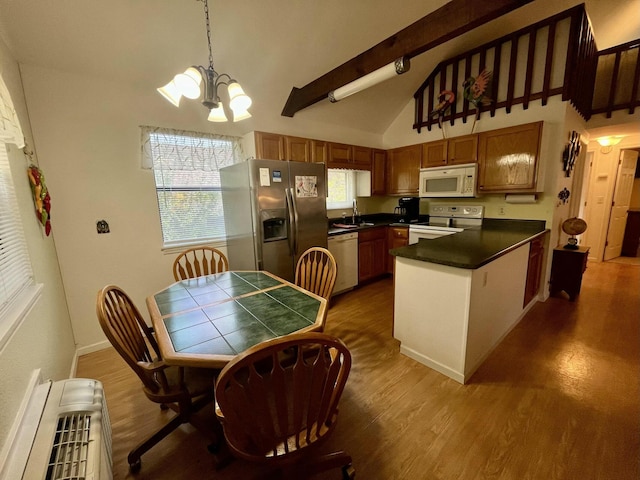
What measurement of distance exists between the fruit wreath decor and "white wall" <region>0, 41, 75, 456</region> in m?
0.03

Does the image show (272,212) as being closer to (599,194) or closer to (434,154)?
(434,154)

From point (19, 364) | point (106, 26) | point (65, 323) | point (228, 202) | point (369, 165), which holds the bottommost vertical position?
point (65, 323)

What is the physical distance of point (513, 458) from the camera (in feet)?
4.38

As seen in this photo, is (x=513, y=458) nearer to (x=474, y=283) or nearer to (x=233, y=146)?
(x=474, y=283)

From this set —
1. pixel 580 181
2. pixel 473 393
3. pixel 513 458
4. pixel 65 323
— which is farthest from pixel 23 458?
pixel 580 181

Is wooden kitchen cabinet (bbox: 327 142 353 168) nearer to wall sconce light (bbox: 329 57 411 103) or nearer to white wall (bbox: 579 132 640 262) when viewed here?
wall sconce light (bbox: 329 57 411 103)

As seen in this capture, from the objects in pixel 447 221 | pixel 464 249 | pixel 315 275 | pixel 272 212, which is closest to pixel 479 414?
pixel 464 249

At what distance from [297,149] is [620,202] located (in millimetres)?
5915

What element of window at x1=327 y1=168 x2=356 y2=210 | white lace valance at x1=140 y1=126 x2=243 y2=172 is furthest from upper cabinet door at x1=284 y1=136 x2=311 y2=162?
window at x1=327 y1=168 x2=356 y2=210

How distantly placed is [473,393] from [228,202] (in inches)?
111

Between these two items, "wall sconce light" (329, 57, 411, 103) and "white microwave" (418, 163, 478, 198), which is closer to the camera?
"wall sconce light" (329, 57, 411, 103)

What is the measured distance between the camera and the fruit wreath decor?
1.80 meters

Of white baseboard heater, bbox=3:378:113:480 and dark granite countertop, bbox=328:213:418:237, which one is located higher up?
dark granite countertop, bbox=328:213:418:237

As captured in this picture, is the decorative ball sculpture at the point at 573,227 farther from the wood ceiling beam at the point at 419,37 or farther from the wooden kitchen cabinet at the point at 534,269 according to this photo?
the wood ceiling beam at the point at 419,37
